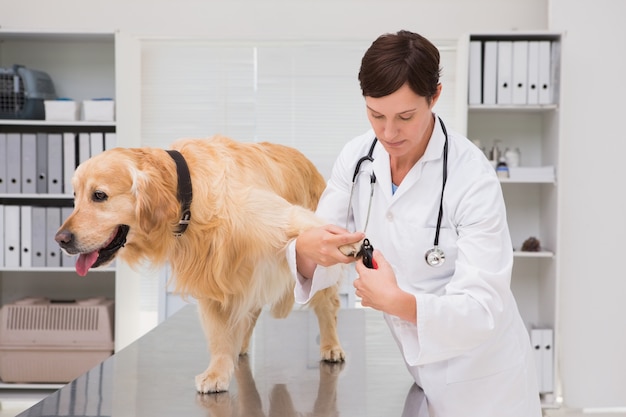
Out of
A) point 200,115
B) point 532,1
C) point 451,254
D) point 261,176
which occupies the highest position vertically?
point 532,1

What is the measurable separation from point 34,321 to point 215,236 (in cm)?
292

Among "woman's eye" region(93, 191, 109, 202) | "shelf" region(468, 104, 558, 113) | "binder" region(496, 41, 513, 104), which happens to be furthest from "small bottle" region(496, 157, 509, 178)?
"woman's eye" region(93, 191, 109, 202)

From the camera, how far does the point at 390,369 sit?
1.93 meters

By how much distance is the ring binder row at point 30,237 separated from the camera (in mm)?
4068

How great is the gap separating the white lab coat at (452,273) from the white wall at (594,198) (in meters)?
2.89

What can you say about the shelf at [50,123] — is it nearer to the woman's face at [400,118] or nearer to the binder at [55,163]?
the binder at [55,163]

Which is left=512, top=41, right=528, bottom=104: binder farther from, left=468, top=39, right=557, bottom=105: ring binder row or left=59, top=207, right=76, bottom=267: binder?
left=59, top=207, right=76, bottom=267: binder

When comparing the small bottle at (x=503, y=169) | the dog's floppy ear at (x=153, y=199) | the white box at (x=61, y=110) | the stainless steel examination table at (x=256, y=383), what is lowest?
the stainless steel examination table at (x=256, y=383)

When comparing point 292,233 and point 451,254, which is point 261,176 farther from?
point 451,254

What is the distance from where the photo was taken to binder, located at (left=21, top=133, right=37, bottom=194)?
4043 millimetres

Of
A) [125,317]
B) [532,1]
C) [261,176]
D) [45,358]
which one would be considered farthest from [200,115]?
[261,176]

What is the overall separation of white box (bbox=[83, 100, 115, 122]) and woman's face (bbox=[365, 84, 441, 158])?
3052mm

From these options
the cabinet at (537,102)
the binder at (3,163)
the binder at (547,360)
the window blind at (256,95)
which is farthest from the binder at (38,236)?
the binder at (547,360)

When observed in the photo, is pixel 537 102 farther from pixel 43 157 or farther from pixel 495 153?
pixel 43 157
